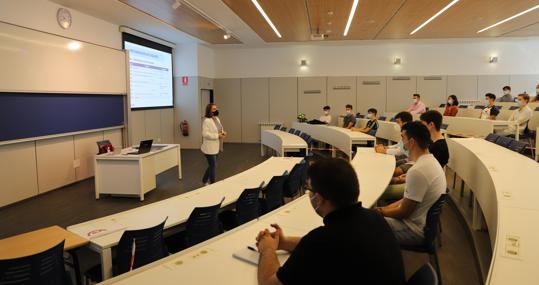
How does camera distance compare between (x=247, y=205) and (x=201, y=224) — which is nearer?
(x=201, y=224)

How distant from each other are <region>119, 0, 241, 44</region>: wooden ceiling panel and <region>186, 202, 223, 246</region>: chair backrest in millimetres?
4813

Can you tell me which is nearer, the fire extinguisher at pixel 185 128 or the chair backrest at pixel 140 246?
the chair backrest at pixel 140 246

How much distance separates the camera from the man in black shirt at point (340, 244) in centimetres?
131

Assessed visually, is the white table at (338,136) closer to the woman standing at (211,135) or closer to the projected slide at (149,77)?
the woman standing at (211,135)

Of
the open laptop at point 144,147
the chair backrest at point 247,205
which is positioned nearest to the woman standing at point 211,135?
the open laptop at point 144,147

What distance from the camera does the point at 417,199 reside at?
104 inches

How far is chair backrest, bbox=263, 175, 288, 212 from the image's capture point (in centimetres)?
381

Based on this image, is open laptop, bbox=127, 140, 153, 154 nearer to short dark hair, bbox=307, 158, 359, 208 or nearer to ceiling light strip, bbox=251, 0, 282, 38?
ceiling light strip, bbox=251, 0, 282, 38

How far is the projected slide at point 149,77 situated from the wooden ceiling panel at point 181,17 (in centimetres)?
139

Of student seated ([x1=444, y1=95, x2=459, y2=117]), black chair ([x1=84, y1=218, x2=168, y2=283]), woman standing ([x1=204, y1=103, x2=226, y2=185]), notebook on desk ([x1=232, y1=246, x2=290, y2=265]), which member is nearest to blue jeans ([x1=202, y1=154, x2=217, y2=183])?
woman standing ([x1=204, y1=103, x2=226, y2=185])

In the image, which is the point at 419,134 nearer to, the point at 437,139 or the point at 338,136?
the point at 437,139

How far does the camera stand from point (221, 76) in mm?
12961

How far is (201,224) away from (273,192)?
4.03ft

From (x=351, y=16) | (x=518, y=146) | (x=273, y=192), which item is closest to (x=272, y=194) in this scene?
(x=273, y=192)
